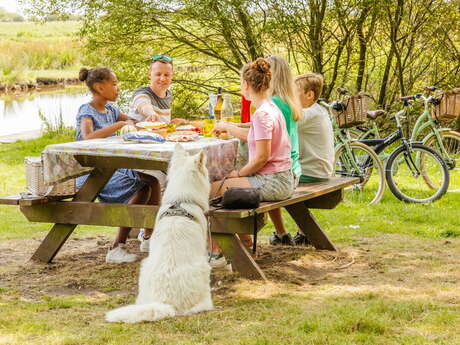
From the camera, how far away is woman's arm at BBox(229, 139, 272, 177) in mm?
4703

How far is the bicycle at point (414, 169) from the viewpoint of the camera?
304 inches

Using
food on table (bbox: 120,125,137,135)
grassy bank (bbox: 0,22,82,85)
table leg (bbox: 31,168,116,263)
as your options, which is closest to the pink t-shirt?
food on table (bbox: 120,125,137,135)

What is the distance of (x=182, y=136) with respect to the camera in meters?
5.05

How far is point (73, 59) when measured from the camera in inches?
1224

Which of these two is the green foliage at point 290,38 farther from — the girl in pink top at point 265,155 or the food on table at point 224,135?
the girl in pink top at point 265,155

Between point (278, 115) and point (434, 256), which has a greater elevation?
point (278, 115)

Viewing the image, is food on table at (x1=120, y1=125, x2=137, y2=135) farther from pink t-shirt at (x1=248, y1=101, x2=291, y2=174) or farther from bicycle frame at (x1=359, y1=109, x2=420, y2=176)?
bicycle frame at (x1=359, y1=109, x2=420, y2=176)

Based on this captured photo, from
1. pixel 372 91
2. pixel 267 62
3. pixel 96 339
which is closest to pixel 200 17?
pixel 372 91

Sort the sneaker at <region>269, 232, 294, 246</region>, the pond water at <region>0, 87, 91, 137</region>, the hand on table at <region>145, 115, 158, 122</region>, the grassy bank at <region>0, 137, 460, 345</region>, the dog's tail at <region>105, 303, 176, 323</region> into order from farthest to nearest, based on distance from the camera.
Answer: the pond water at <region>0, 87, 91, 137</region> < the sneaker at <region>269, 232, 294, 246</region> < the hand on table at <region>145, 115, 158, 122</region> < the dog's tail at <region>105, 303, 176, 323</region> < the grassy bank at <region>0, 137, 460, 345</region>

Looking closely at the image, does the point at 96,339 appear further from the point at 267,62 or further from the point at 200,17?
the point at 200,17

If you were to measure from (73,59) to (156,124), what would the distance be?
88.7 feet

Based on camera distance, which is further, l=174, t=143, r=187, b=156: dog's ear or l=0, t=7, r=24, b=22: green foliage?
l=0, t=7, r=24, b=22: green foliage

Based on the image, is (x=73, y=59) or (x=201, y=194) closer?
(x=201, y=194)

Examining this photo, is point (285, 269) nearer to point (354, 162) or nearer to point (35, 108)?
point (354, 162)
